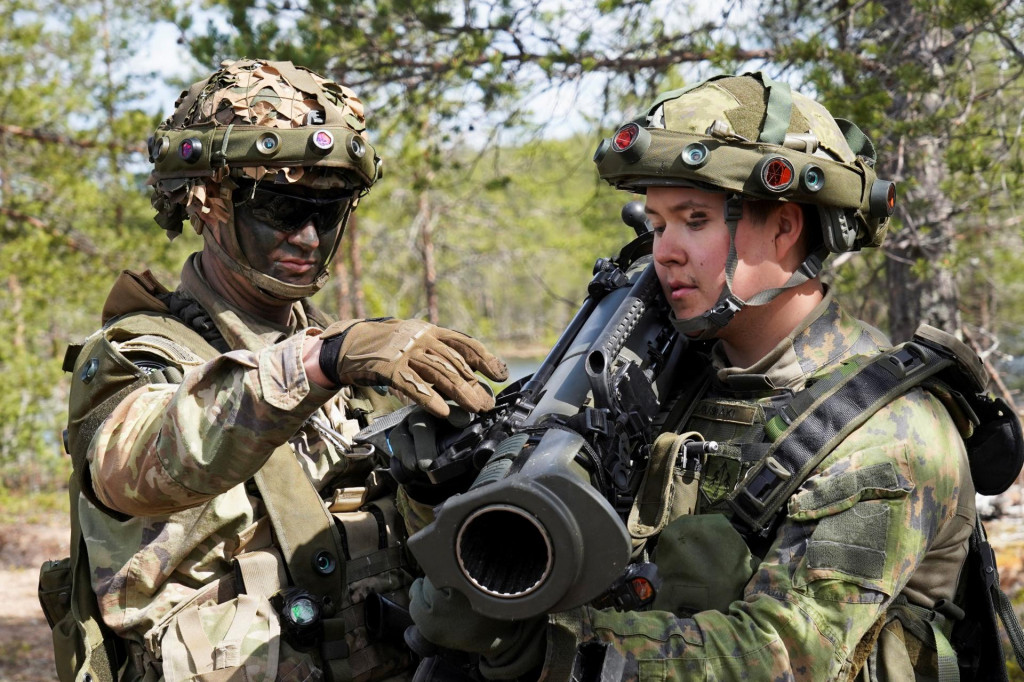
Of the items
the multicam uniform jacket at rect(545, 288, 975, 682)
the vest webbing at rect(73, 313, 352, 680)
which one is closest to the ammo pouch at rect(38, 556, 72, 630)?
the vest webbing at rect(73, 313, 352, 680)

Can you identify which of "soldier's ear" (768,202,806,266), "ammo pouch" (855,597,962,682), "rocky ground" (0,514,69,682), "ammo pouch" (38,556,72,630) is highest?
"soldier's ear" (768,202,806,266)

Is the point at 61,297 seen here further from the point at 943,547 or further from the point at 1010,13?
the point at 943,547

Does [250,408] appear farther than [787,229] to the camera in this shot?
No

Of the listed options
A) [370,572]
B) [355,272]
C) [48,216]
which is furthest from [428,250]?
[370,572]

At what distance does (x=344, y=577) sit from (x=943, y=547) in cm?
199

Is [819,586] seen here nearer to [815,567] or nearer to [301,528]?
[815,567]

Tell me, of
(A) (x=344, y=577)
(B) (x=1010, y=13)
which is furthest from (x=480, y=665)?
(B) (x=1010, y=13)

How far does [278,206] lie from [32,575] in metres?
8.77

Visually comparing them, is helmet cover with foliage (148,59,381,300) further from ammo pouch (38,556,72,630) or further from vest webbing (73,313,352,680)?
ammo pouch (38,556,72,630)

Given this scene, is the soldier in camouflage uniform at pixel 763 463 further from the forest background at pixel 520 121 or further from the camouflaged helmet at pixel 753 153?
the forest background at pixel 520 121

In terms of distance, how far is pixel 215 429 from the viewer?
9.03 feet

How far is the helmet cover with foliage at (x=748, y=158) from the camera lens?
276cm

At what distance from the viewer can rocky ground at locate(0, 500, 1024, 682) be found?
24.7 ft

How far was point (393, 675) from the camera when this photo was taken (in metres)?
3.58
